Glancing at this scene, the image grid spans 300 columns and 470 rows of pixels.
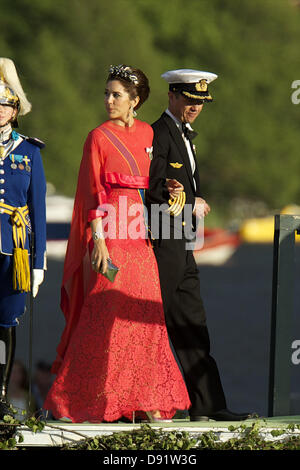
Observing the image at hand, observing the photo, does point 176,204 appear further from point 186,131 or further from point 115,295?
point 115,295

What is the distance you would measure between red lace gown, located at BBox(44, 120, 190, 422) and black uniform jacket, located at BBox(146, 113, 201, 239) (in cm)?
8

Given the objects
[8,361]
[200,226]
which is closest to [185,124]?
[200,226]

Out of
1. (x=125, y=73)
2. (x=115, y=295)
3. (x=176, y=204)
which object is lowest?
(x=115, y=295)

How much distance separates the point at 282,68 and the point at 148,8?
24.0ft

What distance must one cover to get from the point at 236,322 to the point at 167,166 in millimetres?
36208

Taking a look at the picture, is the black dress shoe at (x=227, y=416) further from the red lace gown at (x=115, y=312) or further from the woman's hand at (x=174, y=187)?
the woman's hand at (x=174, y=187)

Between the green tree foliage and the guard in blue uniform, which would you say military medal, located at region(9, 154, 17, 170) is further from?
the green tree foliage

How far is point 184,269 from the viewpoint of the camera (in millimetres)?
6918

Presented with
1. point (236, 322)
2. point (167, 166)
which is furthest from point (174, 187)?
point (236, 322)

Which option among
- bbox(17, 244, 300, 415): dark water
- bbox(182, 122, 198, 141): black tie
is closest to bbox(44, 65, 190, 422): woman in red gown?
bbox(182, 122, 198, 141): black tie

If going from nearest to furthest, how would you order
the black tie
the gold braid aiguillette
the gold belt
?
the gold belt → the gold braid aiguillette → the black tie

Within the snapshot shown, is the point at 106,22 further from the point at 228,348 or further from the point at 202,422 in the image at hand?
the point at 202,422

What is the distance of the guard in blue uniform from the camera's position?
21.4 feet

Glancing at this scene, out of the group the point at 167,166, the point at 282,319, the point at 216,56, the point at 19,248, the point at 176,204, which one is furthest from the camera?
the point at 216,56
